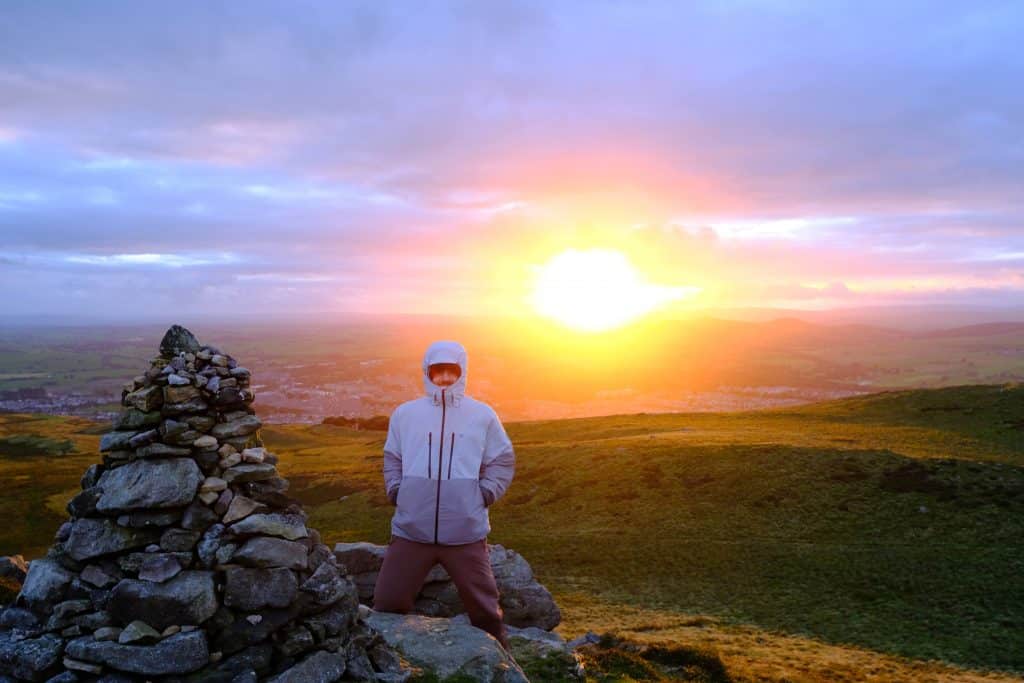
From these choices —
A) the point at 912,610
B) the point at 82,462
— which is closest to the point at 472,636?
the point at 912,610

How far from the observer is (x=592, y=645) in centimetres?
2400

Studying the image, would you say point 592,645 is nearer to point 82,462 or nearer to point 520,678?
point 520,678

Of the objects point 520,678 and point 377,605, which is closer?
point 520,678

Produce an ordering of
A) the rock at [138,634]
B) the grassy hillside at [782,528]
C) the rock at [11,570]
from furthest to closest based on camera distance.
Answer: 1. the grassy hillside at [782,528]
2. the rock at [11,570]
3. the rock at [138,634]

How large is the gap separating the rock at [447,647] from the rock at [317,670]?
2052 millimetres

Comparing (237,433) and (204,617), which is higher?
(237,433)

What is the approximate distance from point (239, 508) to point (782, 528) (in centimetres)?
3987

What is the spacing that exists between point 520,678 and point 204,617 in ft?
20.6

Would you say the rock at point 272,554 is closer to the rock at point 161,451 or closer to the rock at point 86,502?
the rock at point 161,451

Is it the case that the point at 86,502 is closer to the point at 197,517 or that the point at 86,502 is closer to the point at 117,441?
the point at 117,441

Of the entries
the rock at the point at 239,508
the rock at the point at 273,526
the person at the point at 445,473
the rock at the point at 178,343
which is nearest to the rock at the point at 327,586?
the rock at the point at 273,526

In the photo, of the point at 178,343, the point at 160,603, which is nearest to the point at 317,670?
the point at 160,603

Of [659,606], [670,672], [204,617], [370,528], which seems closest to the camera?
[204,617]

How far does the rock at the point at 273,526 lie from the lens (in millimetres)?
11992
